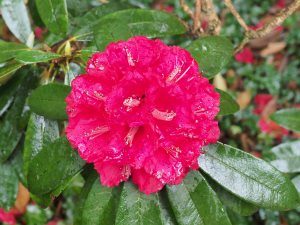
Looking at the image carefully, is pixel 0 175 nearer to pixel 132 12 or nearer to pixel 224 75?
pixel 132 12

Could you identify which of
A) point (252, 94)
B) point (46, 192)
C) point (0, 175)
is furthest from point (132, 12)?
point (252, 94)

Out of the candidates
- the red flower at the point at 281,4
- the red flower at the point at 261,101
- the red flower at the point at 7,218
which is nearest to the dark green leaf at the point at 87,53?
the red flower at the point at 7,218

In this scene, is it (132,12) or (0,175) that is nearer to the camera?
(132,12)

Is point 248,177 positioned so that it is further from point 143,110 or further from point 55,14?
point 55,14

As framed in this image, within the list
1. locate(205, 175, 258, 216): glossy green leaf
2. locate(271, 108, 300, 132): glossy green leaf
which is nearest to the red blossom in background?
locate(271, 108, 300, 132): glossy green leaf

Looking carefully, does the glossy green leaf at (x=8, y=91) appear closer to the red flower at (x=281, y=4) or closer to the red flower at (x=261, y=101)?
the red flower at (x=261, y=101)

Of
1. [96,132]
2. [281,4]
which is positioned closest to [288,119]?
[96,132]

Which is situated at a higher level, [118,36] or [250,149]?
[118,36]
